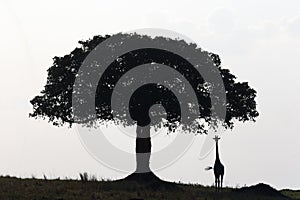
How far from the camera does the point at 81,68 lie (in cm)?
4991

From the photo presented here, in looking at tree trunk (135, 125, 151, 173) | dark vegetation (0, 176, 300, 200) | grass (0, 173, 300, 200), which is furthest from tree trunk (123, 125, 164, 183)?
grass (0, 173, 300, 200)

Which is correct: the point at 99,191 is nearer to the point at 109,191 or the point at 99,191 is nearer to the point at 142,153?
the point at 109,191

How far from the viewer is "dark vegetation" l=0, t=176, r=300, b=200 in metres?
35.7

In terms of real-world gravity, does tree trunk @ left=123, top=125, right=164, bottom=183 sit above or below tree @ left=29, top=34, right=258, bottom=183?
below

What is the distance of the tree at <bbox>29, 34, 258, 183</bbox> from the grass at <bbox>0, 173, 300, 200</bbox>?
16.4ft

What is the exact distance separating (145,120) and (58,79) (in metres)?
8.19

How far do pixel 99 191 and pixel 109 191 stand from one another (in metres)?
0.84

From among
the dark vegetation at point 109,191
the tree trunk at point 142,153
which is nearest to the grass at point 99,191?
the dark vegetation at point 109,191

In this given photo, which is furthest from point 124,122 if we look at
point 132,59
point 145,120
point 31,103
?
point 31,103

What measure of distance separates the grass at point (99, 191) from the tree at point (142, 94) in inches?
197

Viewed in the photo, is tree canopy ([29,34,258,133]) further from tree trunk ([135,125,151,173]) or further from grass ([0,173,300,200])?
grass ([0,173,300,200])

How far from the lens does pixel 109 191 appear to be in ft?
130

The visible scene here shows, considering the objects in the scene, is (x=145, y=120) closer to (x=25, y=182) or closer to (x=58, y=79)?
(x=58, y=79)

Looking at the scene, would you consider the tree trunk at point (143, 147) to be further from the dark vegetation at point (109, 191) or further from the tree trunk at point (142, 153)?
the dark vegetation at point (109, 191)
